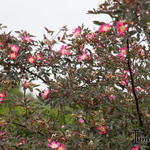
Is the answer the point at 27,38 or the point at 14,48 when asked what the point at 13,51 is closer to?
the point at 14,48

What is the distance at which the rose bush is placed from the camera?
3.55m

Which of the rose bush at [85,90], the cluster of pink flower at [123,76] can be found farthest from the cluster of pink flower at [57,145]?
the cluster of pink flower at [123,76]

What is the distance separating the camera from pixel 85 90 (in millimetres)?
3783

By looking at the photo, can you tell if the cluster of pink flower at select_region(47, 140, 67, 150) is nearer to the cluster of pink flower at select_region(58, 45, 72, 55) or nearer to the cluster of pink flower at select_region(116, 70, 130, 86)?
the cluster of pink flower at select_region(116, 70, 130, 86)

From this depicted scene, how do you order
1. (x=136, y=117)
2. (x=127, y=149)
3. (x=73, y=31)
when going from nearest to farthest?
(x=127, y=149) < (x=136, y=117) < (x=73, y=31)

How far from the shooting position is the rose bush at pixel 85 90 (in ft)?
11.6

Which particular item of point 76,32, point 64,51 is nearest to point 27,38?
point 64,51

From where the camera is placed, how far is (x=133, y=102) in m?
3.75

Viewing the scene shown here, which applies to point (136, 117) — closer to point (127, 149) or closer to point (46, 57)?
point (127, 149)

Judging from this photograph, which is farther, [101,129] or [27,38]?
[27,38]

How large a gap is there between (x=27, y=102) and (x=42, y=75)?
1.89 ft

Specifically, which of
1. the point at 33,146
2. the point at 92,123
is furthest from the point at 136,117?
the point at 33,146

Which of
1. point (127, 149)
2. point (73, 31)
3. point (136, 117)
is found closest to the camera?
point (127, 149)

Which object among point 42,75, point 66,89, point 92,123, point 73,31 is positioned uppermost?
point 73,31
